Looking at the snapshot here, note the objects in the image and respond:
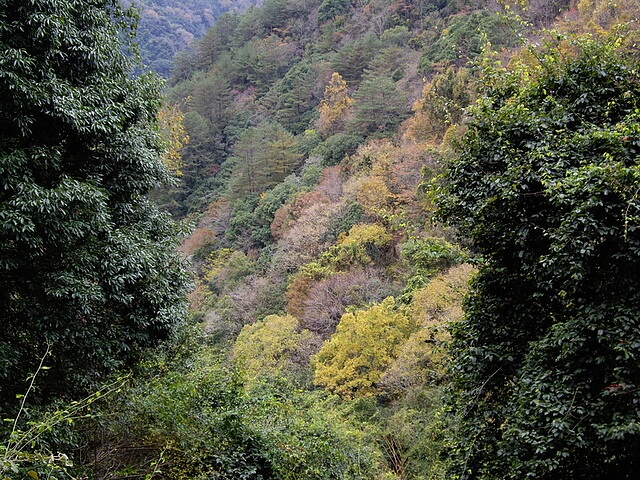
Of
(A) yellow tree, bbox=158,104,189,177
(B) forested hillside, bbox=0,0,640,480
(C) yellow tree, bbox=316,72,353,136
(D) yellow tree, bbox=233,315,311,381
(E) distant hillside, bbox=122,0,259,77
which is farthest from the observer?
(E) distant hillside, bbox=122,0,259,77

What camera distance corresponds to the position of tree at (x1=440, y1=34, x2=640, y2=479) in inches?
162

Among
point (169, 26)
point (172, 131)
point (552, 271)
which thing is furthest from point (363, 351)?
point (169, 26)

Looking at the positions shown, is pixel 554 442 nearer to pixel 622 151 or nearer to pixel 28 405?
pixel 622 151

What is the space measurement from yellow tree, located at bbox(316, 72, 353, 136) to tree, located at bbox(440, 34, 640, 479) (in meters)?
30.2

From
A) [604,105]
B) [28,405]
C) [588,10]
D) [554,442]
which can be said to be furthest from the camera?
[588,10]

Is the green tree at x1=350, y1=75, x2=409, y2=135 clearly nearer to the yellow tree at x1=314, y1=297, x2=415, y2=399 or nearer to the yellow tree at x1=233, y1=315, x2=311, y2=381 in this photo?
the yellow tree at x1=233, y1=315, x2=311, y2=381

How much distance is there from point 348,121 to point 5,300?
95.5 feet

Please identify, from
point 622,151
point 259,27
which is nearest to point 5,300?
point 622,151

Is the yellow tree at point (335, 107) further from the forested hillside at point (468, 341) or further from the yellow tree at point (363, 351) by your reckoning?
the yellow tree at point (363, 351)

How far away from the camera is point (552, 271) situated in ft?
15.2

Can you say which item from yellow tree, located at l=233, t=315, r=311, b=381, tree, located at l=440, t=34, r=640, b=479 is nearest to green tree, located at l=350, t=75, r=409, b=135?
yellow tree, located at l=233, t=315, r=311, b=381

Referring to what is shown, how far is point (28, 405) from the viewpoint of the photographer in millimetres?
5172

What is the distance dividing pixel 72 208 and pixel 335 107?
32.0 metres

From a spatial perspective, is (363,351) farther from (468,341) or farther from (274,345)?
(468,341)
